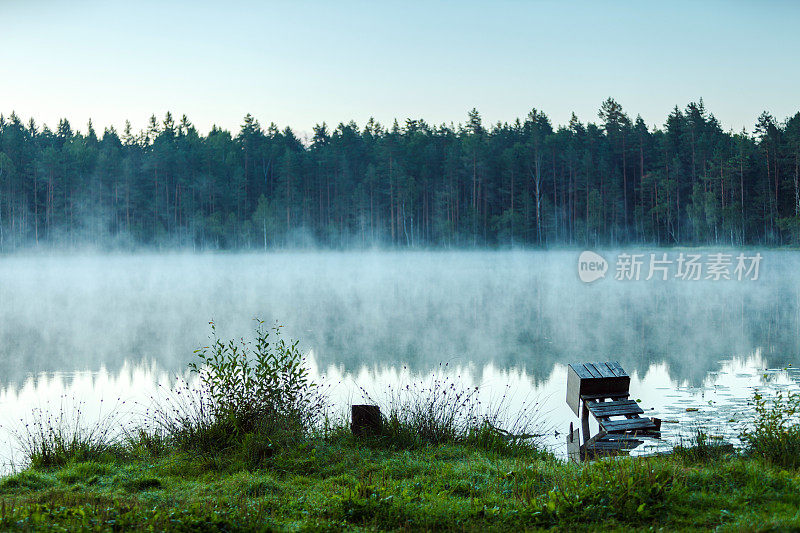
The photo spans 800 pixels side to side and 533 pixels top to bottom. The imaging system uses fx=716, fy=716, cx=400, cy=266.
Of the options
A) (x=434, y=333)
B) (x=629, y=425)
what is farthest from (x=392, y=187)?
(x=629, y=425)

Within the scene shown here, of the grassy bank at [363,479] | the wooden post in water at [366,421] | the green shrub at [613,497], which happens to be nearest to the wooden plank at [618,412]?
the grassy bank at [363,479]

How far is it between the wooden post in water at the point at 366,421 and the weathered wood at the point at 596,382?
3.19m

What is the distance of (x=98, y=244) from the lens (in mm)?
87938

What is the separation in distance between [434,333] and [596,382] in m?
12.4

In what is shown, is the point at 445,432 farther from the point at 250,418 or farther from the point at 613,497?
the point at 613,497

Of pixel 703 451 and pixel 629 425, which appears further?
pixel 629 425

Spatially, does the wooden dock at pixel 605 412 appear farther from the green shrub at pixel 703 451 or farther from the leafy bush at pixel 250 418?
the leafy bush at pixel 250 418

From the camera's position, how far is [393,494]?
6.35 m

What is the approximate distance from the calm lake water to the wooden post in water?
2.72m

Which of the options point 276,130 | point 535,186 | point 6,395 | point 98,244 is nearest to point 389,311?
point 6,395

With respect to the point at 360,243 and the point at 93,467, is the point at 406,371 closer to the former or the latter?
the point at 93,467

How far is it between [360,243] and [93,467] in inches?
3226

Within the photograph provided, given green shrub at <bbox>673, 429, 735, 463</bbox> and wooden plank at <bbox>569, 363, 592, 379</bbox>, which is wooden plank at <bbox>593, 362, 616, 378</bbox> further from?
green shrub at <bbox>673, 429, 735, 463</bbox>

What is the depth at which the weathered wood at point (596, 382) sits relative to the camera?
10.5 meters
